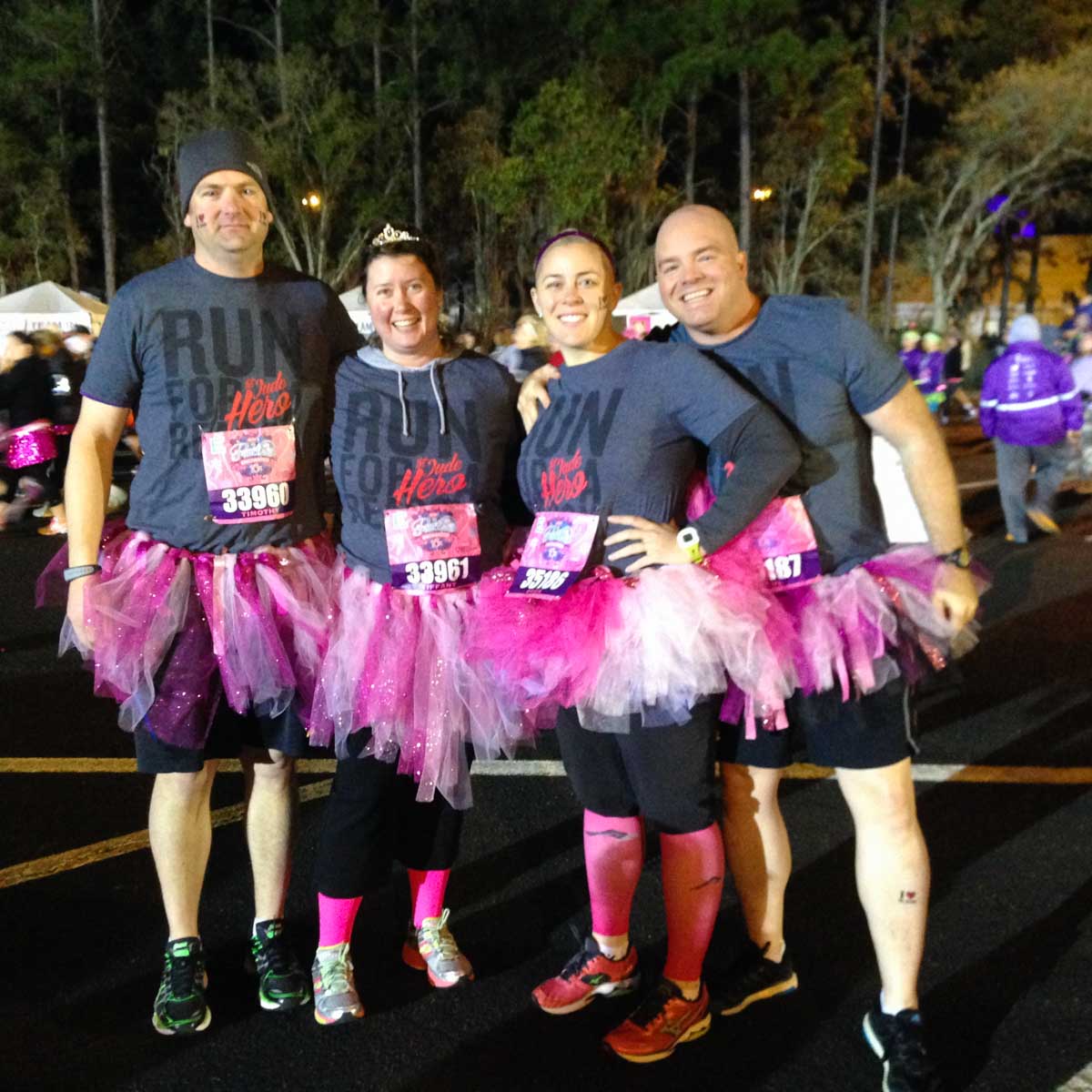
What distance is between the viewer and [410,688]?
294 centimetres

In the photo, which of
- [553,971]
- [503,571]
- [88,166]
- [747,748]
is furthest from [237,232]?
[88,166]

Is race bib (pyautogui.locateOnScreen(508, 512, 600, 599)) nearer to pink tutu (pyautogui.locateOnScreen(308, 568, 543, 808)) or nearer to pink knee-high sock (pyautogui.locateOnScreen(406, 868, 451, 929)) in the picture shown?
pink tutu (pyautogui.locateOnScreen(308, 568, 543, 808))

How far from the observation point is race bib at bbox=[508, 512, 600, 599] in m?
2.72

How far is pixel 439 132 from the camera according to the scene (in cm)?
3416

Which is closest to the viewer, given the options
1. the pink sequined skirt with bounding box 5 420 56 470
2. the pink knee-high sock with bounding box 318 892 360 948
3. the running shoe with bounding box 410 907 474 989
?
the pink knee-high sock with bounding box 318 892 360 948

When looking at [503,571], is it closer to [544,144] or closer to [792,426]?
[792,426]

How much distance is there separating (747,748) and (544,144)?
102 feet

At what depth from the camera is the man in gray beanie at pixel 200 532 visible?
2.94 m

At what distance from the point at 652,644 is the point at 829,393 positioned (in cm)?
73

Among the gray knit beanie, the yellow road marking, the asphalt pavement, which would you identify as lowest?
the asphalt pavement

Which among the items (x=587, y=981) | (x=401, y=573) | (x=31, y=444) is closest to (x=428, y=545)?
(x=401, y=573)

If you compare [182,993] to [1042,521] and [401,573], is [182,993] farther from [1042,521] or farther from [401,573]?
[1042,521]

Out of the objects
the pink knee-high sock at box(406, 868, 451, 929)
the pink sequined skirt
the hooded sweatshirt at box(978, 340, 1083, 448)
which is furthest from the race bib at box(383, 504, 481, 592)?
the pink sequined skirt

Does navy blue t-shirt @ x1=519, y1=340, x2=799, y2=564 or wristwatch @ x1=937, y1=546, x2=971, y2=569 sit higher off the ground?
navy blue t-shirt @ x1=519, y1=340, x2=799, y2=564
